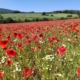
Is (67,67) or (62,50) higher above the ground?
(62,50)

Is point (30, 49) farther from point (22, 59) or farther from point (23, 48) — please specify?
point (22, 59)

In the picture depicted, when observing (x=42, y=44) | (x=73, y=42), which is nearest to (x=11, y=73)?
(x=42, y=44)

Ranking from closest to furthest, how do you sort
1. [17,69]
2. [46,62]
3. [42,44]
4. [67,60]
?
1. [17,69]
2. [46,62]
3. [67,60]
4. [42,44]

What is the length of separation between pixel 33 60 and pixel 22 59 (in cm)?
22

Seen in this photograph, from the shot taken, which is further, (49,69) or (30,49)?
(30,49)

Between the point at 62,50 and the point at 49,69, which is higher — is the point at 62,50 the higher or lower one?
the higher one

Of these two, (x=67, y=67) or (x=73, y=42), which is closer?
(x=67, y=67)

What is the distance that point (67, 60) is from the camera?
13.0ft

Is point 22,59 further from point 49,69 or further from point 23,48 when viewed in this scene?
point 49,69

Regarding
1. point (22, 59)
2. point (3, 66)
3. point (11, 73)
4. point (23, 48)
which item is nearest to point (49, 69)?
point (11, 73)

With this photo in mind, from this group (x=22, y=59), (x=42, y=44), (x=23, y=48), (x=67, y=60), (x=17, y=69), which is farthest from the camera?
(x=42, y=44)

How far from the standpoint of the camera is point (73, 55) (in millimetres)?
4172

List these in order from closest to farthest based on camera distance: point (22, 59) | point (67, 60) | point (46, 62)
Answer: point (46, 62), point (67, 60), point (22, 59)

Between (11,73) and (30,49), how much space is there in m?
1.40
